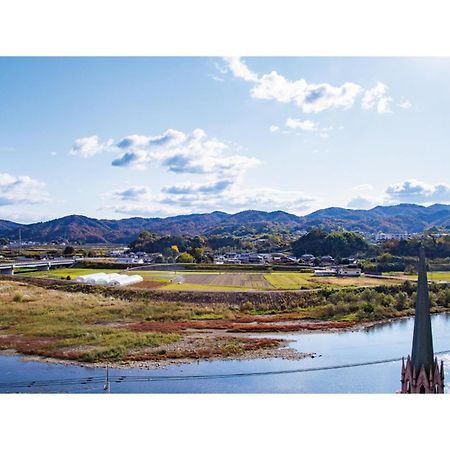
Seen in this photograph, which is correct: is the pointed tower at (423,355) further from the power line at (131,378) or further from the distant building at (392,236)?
the distant building at (392,236)

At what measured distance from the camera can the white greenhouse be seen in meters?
12.1

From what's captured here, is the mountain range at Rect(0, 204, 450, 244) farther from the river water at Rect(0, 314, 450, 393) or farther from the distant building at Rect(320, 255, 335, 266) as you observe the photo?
the river water at Rect(0, 314, 450, 393)

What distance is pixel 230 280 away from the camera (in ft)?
43.2

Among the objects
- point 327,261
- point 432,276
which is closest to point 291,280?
point 327,261

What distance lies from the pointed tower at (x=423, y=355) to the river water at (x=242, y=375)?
238 centimetres

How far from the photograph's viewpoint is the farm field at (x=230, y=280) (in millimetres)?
11549

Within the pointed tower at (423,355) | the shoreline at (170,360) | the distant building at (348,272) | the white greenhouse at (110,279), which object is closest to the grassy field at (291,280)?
the distant building at (348,272)

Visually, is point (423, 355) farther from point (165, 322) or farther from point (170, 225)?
point (170, 225)

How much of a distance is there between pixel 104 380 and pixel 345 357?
346 cm

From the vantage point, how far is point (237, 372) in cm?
707

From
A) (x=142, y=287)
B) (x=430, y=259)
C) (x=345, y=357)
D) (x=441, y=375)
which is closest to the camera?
(x=441, y=375)

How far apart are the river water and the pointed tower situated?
2.38 meters
